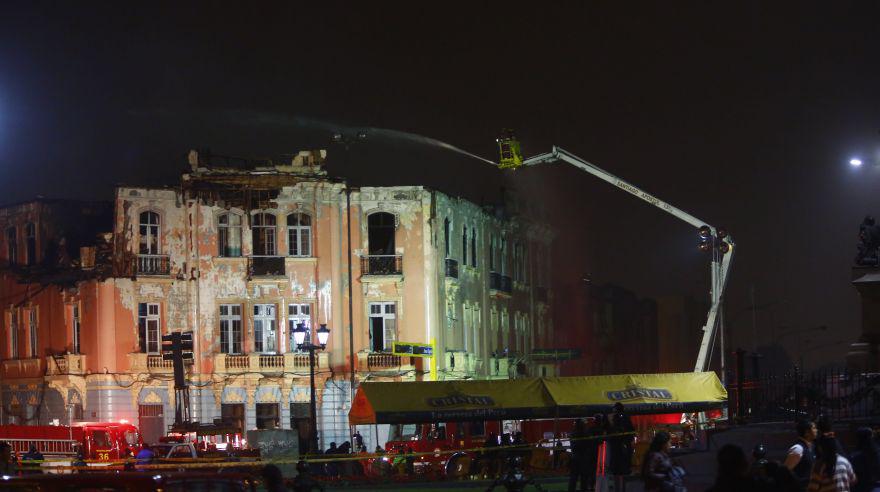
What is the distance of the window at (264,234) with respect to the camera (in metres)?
61.3

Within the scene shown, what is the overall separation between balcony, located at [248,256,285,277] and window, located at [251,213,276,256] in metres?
0.65

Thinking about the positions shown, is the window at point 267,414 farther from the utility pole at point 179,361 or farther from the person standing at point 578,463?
the person standing at point 578,463

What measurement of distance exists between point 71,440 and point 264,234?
17.4 metres

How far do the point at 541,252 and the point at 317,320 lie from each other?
72.5ft

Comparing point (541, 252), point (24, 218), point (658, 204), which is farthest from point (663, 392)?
point (541, 252)

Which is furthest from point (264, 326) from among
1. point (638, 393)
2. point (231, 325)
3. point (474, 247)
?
point (638, 393)

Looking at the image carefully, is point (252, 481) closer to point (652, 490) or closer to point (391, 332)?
point (652, 490)

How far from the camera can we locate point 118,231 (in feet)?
195

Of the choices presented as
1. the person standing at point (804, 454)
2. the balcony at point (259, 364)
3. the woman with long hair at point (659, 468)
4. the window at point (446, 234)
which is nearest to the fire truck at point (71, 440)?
the balcony at point (259, 364)

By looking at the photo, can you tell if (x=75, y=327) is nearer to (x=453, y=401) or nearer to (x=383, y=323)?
(x=383, y=323)

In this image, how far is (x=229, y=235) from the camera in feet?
201

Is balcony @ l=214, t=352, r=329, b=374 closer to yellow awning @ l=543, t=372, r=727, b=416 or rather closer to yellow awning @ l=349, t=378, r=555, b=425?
yellow awning @ l=349, t=378, r=555, b=425

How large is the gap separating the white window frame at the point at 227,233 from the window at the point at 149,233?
8.36 ft

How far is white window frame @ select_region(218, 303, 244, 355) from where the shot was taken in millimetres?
60812
